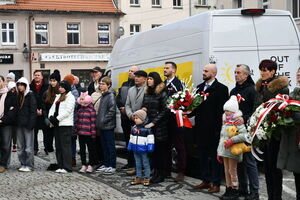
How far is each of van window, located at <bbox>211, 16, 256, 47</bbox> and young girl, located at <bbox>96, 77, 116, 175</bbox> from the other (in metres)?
2.32

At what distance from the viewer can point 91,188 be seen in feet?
27.8

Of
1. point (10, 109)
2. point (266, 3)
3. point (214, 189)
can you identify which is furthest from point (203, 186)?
point (266, 3)

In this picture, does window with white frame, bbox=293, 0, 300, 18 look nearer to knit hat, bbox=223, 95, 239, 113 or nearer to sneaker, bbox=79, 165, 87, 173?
sneaker, bbox=79, 165, 87, 173

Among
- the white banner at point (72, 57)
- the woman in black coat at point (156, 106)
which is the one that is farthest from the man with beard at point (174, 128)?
the white banner at point (72, 57)

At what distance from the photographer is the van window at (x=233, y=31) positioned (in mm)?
9328

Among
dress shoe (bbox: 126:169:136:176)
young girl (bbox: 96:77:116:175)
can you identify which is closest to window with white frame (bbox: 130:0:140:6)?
young girl (bbox: 96:77:116:175)

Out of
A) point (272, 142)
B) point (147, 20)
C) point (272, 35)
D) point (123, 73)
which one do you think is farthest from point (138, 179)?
point (147, 20)

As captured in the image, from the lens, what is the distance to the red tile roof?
37.5 m

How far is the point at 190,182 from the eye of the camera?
9008 mm

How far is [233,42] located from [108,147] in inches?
121

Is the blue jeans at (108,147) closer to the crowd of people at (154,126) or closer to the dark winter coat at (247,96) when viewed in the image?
the crowd of people at (154,126)

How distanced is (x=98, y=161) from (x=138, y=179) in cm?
216

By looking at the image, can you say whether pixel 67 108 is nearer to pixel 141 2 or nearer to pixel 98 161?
pixel 98 161

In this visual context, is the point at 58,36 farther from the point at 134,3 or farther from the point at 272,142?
the point at 272,142
